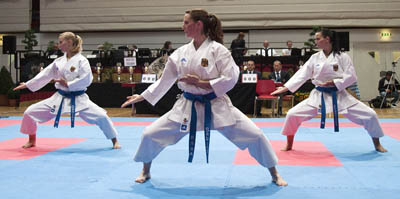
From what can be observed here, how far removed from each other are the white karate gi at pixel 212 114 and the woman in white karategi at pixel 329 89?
1.67m

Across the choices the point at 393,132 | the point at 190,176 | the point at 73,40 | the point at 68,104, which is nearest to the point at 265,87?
the point at 393,132

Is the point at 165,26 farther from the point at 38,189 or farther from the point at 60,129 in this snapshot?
the point at 38,189

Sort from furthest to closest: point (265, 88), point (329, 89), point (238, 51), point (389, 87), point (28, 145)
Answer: point (389, 87) → point (238, 51) → point (265, 88) → point (28, 145) → point (329, 89)

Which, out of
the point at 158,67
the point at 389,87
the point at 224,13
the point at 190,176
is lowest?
the point at 190,176

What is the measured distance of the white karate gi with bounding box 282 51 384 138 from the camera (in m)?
4.95

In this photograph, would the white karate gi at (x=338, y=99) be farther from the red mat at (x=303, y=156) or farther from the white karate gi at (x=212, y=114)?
the white karate gi at (x=212, y=114)

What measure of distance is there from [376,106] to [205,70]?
10990mm

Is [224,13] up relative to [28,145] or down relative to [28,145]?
up

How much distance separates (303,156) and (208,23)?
7.53ft

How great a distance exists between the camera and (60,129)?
7602 millimetres

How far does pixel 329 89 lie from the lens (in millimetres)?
5051

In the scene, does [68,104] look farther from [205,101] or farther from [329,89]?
[329,89]

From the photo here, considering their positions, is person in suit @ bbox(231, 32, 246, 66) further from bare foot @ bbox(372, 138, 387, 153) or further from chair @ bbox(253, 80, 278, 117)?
bare foot @ bbox(372, 138, 387, 153)

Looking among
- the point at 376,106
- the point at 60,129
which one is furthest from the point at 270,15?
the point at 60,129
